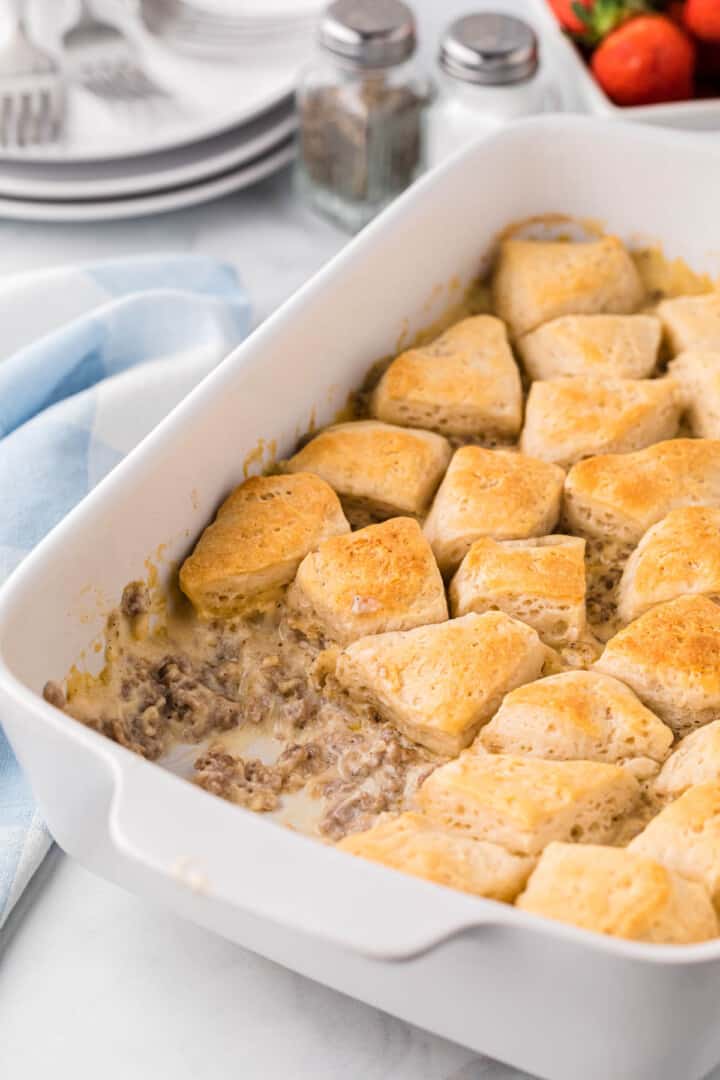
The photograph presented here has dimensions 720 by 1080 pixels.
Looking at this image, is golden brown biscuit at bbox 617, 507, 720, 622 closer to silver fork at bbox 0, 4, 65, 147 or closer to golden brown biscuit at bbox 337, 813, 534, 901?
golden brown biscuit at bbox 337, 813, 534, 901

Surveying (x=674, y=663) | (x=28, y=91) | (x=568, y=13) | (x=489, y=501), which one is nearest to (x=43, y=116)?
(x=28, y=91)

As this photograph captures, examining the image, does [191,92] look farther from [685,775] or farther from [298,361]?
[685,775]

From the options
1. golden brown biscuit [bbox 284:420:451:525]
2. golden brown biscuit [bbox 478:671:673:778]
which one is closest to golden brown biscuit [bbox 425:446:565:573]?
golden brown biscuit [bbox 284:420:451:525]

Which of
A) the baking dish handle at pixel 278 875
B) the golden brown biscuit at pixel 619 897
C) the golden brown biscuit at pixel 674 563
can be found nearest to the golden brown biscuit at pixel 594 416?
the golden brown biscuit at pixel 674 563

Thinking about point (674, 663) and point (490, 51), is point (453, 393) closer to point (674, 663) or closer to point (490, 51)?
point (674, 663)

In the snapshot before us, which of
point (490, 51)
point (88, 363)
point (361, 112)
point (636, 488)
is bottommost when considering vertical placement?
point (88, 363)

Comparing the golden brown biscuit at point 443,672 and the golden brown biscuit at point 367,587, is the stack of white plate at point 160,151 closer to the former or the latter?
the golden brown biscuit at point 367,587

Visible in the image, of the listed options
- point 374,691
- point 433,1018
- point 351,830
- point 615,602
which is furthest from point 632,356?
point 433,1018
